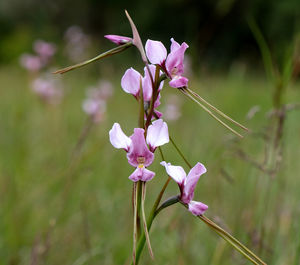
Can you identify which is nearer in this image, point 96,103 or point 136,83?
point 136,83

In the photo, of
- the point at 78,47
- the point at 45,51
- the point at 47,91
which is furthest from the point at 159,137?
the point at 78,47

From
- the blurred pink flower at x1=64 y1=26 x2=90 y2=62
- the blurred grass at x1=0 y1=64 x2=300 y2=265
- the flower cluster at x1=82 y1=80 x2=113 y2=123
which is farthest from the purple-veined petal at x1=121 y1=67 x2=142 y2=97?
the blurred pink flower at x1=64 y1=26 x2=90 y2=62

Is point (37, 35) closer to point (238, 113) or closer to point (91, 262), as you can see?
point (238, 113)

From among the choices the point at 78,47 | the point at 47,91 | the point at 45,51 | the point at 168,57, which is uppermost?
the point at 168,57

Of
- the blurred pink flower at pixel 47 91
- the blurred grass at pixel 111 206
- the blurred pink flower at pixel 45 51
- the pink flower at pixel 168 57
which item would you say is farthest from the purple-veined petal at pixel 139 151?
the blurred pink flower at pixel 45 51

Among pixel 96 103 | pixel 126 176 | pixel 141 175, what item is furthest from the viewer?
pixel 126 176

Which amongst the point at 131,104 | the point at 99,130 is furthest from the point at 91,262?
the point at 131,104

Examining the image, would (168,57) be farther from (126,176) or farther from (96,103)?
(126,176)
